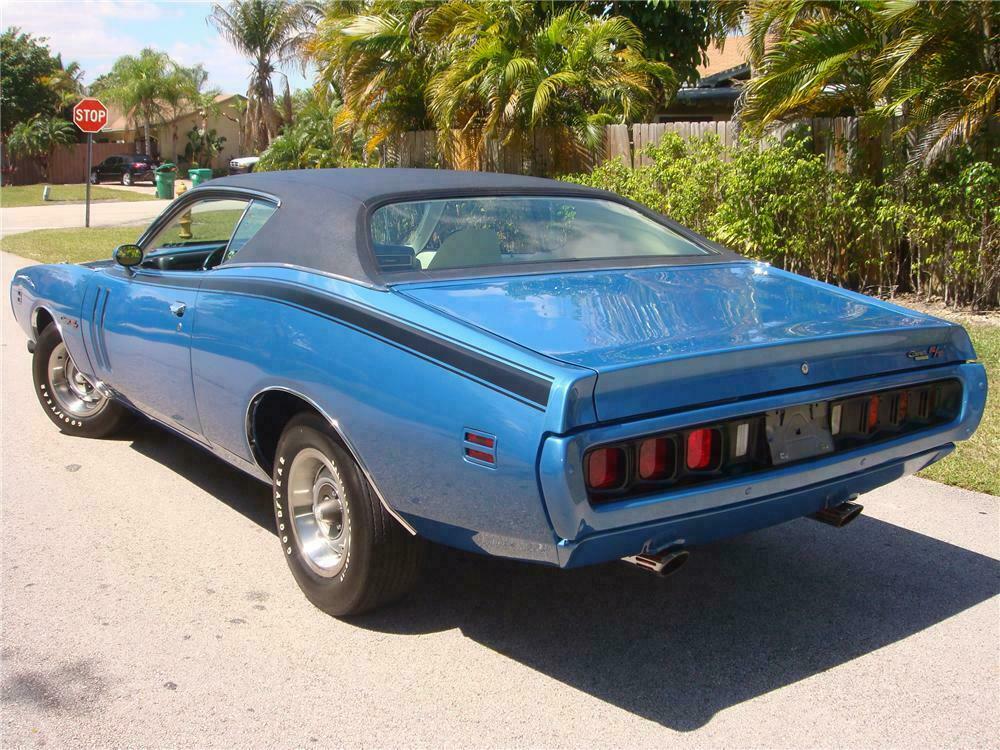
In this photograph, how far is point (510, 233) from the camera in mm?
4270

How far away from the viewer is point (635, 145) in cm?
1244

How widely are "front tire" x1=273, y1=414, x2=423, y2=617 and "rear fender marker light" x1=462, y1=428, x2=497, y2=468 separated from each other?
1.96ft

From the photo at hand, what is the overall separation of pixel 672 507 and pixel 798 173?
736 centimetres

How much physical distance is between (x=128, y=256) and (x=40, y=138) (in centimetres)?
4772

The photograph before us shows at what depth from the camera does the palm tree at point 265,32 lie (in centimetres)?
3988

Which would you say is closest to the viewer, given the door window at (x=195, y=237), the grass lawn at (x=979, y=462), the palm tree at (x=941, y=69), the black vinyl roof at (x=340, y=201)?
the black vinyl roof at (x=340, y=201)

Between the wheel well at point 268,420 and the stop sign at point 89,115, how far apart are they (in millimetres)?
18612

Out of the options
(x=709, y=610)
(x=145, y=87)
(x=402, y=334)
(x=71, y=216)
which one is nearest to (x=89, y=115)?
(x=71, y=216)

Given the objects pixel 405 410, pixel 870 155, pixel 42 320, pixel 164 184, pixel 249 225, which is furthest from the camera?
pixel 164 184

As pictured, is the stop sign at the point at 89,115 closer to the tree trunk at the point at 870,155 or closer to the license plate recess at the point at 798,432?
the tree trunk at the point at 870,155

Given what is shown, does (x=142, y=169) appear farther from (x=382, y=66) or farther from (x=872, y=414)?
(x=872, y=414)

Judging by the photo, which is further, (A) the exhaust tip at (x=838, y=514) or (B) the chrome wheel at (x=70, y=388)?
(B) the chrome wheel at (x=70, y=388)

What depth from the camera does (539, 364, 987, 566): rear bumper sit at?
108 inches

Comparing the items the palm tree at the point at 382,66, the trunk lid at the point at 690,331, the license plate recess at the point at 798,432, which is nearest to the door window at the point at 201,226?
the trunk lid at the point at 690,331
